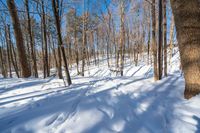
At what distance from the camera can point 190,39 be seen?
2.87m

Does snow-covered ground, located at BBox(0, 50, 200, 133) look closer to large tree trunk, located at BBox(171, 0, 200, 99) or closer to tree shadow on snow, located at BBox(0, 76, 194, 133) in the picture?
tree shadow on snow, located at BBox(0, 76, 194, 133)

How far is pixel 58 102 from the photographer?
3201mm

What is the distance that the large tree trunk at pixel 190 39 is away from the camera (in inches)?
112

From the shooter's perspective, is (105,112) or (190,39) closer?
(105,112)

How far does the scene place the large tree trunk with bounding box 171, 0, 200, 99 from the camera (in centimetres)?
284

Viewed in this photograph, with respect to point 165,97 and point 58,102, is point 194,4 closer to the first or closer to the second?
point 165,97

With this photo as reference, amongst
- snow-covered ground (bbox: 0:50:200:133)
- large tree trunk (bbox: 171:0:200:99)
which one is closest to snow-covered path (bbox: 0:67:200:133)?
snow-covered ground (bbox: 0:50:200:133)

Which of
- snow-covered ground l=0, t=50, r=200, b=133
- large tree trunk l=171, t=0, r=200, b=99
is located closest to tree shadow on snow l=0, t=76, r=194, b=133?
snow-covered ground l=0, t=50, r=200, b=133

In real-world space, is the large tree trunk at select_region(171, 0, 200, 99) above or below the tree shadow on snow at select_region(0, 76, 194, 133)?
above

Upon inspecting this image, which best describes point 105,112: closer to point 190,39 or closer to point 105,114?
point 105,114

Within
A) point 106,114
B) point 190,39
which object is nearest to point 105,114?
point 106,114

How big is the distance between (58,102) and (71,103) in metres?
0.27

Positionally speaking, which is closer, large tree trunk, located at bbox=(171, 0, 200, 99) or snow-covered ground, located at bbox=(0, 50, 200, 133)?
snow-covered ground, located at bbox=(0, 50, 200, 133)

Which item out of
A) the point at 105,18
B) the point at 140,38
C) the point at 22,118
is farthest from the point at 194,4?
the point at 140,38
